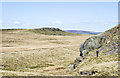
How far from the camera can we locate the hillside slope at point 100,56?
21.2 meters

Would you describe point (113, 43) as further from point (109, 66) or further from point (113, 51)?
point (109, 66)

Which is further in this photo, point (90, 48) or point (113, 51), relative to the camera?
point (90, 48)

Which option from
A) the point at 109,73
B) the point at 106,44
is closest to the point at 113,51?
the point at 106,44

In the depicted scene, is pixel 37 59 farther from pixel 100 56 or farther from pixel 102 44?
Answer: pixel 100 56

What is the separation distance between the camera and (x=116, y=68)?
63.4 feet

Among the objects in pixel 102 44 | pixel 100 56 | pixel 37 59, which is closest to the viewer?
pixel 100 56

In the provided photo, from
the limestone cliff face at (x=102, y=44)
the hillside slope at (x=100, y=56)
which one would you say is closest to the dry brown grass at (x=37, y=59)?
the hillside slope at (x=100, y=56)

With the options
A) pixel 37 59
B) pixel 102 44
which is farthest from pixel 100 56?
pixel 37 59

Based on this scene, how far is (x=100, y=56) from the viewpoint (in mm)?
27547

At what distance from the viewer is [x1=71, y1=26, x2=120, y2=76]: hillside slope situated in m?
21.2

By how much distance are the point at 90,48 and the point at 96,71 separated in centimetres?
1275

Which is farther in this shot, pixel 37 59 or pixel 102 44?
pixel 37 59

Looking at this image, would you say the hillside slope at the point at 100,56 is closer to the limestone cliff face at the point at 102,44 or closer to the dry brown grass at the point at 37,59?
the limestone cliff face at the point at 102,44

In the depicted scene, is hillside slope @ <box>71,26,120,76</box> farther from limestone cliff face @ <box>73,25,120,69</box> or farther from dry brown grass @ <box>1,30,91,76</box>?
dry brown grass @ <box>1,30,91,76</box>
